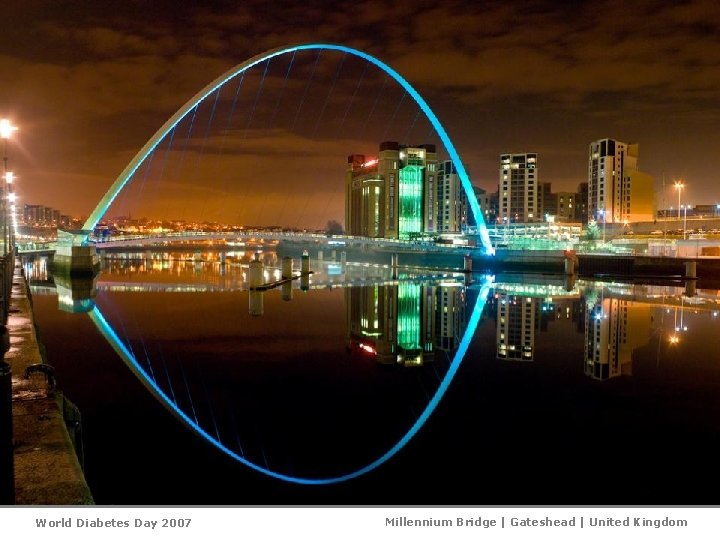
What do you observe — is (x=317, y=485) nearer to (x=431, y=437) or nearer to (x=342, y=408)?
(x=431, y=437)

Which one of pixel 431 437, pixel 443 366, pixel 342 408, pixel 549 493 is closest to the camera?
pixel 549 493

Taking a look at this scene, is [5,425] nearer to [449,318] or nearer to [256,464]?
[256,464]

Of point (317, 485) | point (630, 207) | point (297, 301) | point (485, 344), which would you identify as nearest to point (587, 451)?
point (317, 485)

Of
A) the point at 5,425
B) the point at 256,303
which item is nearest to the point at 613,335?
the point at 256,303

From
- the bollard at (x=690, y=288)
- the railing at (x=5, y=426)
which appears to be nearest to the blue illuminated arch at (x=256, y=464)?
the railing at (x=5, y=426)

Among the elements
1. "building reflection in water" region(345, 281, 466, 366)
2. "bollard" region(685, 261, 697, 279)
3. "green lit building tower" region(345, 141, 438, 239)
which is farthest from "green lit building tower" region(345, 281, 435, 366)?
"green lit building tower" region(345, 141, 438, 239)
